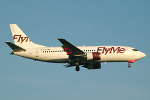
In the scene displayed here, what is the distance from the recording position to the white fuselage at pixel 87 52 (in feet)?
217

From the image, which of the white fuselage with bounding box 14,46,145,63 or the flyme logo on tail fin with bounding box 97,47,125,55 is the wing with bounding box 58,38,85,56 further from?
the flyme logo on tail fin with bounding box 97,47,125,55

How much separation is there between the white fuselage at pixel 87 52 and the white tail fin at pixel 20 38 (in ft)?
9.28

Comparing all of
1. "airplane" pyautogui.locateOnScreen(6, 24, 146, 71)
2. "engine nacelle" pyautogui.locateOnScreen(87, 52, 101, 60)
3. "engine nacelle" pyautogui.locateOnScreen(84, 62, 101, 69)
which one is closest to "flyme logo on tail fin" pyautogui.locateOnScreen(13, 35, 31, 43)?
"airplane" pyautogui.locateOnScreen(6, 24, 146, 71)

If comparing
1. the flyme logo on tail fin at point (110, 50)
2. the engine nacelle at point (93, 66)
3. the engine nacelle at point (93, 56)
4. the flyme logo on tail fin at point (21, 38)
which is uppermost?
the flyme logo on tail fin at point (21, 38)

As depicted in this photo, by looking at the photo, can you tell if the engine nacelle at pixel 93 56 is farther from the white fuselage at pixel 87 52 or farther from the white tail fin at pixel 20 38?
the white tail fin at pixel 20 38

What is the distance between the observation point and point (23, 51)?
6731 centimetres

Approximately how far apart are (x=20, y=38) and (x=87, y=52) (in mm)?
15805

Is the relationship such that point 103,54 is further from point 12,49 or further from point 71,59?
point 12,49

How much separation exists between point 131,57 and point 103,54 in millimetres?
6024

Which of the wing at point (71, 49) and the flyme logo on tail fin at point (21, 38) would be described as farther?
the flyme logo on tail fin at point (21, 38)

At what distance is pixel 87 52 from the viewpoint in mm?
66438

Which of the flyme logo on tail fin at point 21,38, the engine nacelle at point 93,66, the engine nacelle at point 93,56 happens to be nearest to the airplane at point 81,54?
the engine nacelle at point 93,56

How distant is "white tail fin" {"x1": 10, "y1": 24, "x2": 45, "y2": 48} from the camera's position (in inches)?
2776

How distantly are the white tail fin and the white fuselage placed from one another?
283 centimetres
